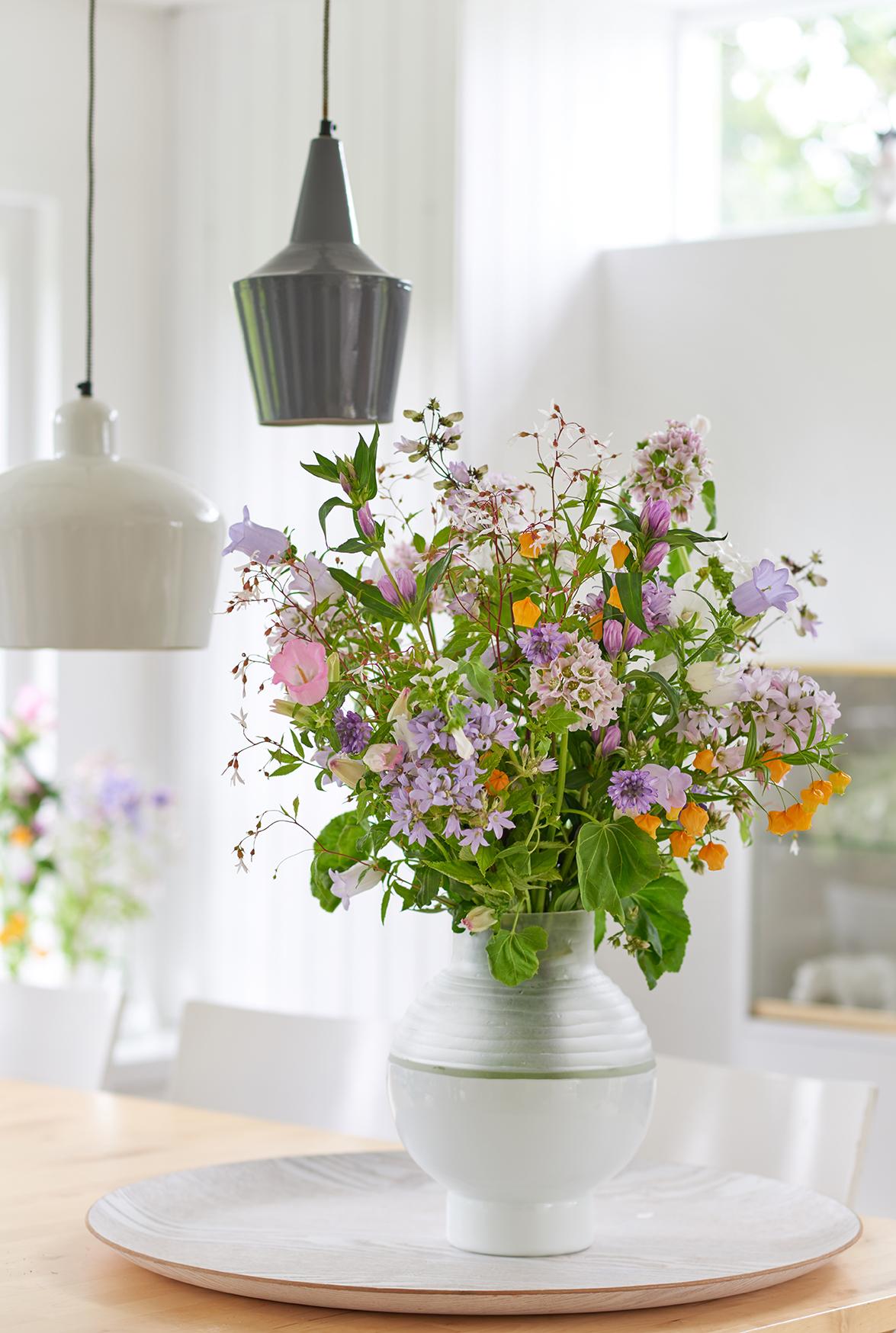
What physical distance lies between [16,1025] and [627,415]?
Answer: 74.5 inches

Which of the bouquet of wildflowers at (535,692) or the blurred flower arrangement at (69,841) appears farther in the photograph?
the blurred flower arrangement at (69,841)

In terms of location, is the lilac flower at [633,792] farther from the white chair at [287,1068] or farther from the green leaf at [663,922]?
the white chair at [287,1068]

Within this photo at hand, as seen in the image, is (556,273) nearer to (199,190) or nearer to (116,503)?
(199,190)

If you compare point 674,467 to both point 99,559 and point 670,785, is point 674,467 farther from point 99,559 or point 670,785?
point 99,559

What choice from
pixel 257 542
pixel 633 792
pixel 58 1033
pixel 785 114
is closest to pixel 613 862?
pixel 633 792

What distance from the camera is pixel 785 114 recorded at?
4.27 metres

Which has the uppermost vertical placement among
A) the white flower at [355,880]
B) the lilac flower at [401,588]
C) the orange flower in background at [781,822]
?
the lilac flower at [401,588]

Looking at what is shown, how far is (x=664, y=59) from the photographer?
4289 mm

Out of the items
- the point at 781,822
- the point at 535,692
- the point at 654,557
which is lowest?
the point at 781,822

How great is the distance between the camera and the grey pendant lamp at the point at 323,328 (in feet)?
5.83

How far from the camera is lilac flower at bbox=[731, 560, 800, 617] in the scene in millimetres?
1554

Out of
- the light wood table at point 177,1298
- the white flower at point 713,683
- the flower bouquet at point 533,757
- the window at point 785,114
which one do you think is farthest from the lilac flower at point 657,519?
the window at point 785,114

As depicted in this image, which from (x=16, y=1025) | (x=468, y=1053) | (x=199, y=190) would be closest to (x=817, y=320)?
(x=199, y=190)

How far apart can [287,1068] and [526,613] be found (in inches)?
49.9
